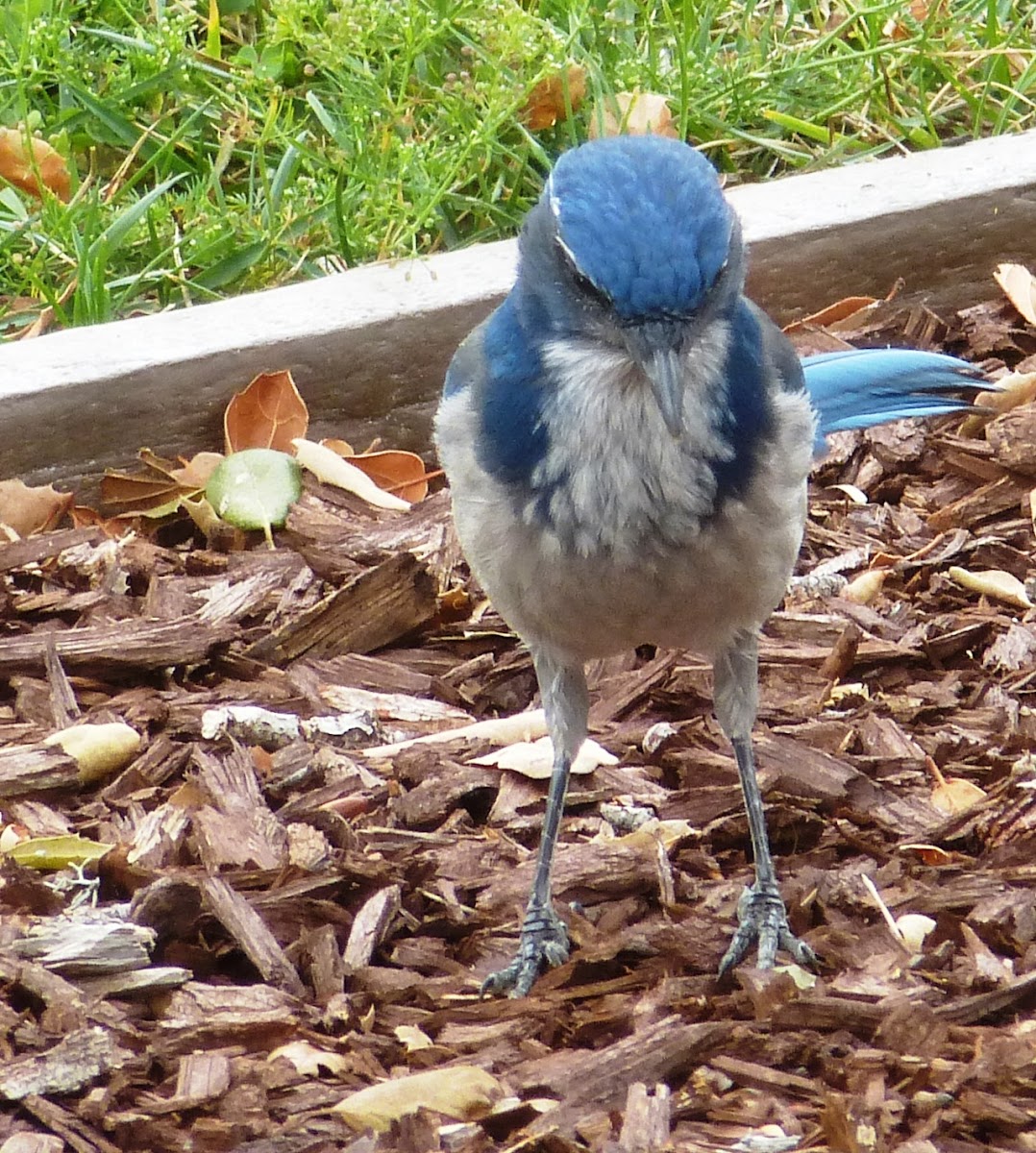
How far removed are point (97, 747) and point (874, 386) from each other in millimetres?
1968

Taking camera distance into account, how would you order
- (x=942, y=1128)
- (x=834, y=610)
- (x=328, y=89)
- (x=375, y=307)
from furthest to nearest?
(x=328, y=89)
(x=375, y=307)
(x=834, y=610)
(x=942, y=1128)

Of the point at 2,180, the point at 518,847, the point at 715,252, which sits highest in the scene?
the point at 715,252

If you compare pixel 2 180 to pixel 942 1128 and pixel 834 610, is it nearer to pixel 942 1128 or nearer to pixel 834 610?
pixel 834 610

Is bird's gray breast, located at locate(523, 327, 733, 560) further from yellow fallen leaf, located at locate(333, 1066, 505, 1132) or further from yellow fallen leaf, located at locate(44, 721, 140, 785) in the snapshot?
yellow fallen leaf, located at locate(44, 721, 140, 785)

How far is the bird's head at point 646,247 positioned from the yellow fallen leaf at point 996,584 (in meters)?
1.65

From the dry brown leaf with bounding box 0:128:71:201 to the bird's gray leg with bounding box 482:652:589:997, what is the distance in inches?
110

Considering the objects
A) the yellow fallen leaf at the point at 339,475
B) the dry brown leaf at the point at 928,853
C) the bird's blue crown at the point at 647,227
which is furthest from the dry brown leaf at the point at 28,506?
the dry brown leaf at the point at 928,853

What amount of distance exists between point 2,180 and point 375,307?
142 cm

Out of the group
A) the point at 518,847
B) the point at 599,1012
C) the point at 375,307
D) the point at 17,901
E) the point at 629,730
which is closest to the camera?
the point at 599,1012

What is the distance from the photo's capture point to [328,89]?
5.86 meters

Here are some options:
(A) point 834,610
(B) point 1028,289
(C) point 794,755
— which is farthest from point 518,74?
(C) point 794,755

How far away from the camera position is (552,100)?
5.73 metres

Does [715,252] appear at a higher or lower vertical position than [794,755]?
higher

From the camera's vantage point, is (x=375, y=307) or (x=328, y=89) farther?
(x=328, y=89)
